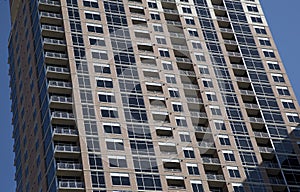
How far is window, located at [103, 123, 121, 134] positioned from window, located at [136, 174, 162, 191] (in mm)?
7936

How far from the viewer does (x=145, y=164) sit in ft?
308

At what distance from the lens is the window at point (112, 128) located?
9629cm

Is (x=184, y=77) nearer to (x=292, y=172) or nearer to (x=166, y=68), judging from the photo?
(x=166, y=68)

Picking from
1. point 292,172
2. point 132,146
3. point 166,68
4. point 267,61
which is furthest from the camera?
point 267,61

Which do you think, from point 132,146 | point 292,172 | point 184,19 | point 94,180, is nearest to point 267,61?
point 184,19

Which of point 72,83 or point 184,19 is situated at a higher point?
point 184,19

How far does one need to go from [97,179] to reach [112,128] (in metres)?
9.58

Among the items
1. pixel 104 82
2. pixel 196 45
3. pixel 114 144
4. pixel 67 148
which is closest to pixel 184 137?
pixel 114 144

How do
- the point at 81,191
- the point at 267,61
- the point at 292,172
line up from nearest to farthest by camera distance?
the point at 81,191 < the point at 292,172 < the point at 267,61

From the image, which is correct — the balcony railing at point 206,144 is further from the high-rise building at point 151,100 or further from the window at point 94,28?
the window at point 94,28

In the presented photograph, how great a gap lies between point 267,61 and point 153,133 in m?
29.5

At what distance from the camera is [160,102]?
340 ft

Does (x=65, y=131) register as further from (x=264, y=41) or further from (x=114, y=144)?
(x=264, y=41)

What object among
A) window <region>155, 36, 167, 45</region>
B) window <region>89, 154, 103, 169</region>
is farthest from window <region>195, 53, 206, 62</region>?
window <region>89, 154, 103, 169</region>
